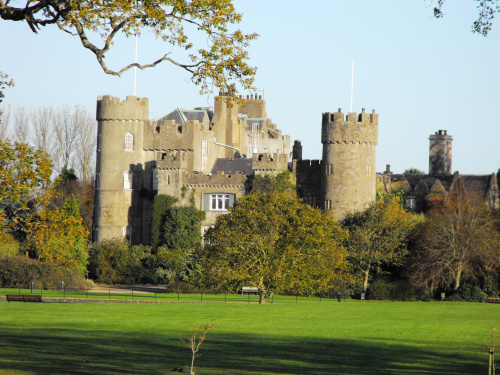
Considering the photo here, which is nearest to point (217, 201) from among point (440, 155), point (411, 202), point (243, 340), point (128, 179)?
point (128, 179)

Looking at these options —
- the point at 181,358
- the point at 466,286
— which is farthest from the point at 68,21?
the point at 466,286

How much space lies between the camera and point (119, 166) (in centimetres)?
6334

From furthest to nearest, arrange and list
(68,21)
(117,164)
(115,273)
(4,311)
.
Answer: (117,164), (115,273), (4,311), (68,21)

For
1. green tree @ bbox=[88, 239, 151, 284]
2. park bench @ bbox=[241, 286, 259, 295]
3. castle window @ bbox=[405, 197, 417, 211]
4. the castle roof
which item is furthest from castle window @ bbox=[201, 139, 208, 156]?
castle window @ bbox=[405, 197, 417, 211]

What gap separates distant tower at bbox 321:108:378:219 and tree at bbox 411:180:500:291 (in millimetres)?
6412

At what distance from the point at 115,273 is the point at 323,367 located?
4169cm

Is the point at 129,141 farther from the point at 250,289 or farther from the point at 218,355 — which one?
the point at 218,355

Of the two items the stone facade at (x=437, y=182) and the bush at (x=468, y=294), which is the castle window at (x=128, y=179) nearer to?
the stone facade at (x=437, y=182)

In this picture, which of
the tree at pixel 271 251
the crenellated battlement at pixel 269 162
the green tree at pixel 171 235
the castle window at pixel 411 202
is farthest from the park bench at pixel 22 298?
the castle window at pixel 411 202

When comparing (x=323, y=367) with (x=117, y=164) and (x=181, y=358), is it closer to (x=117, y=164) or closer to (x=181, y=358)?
(x=181, y=358)

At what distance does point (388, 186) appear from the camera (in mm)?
68688

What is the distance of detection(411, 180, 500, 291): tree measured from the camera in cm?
5153

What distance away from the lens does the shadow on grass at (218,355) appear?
1841cm

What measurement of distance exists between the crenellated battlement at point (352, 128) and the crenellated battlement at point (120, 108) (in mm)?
14617
